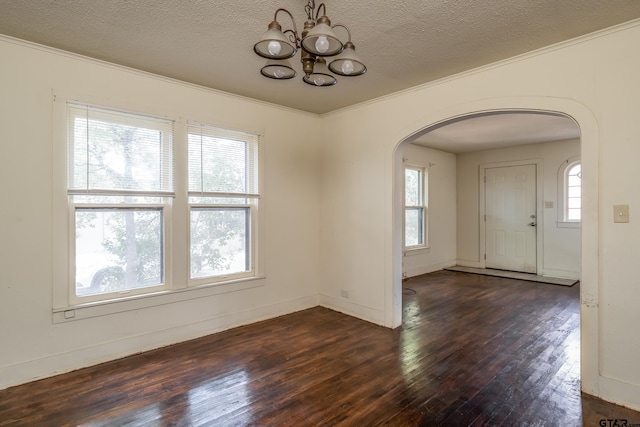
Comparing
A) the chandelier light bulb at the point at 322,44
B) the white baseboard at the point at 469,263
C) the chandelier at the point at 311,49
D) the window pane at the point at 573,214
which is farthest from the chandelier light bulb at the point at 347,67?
the white baseboard at the point at 469,263

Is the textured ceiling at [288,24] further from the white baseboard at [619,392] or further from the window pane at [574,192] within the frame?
the window pane at [574,192]

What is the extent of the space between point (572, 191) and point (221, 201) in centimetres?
617

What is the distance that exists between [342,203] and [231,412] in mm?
2706

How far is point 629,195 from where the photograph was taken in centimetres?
231

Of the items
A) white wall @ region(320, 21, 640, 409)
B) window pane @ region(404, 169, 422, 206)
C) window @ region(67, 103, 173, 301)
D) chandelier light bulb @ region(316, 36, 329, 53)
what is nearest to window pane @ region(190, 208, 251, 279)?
window @ region(67, 103, 173, 301)

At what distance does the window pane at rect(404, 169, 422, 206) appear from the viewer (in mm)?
6523

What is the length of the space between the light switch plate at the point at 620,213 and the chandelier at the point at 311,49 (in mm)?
2016

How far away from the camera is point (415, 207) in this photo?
6602mm

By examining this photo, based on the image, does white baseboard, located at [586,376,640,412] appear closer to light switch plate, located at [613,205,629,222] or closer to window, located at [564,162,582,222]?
light switch plate, located at [613,205,629,222]

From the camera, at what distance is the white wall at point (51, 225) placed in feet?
8.41

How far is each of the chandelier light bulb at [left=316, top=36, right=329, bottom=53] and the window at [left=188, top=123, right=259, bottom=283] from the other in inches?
85.6

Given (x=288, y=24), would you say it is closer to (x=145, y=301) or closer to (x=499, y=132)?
(x=145, y=301)

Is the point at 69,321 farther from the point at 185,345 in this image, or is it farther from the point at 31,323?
the point at 185,345

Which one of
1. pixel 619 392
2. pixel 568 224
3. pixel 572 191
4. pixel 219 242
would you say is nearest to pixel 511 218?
pixel 568 224
